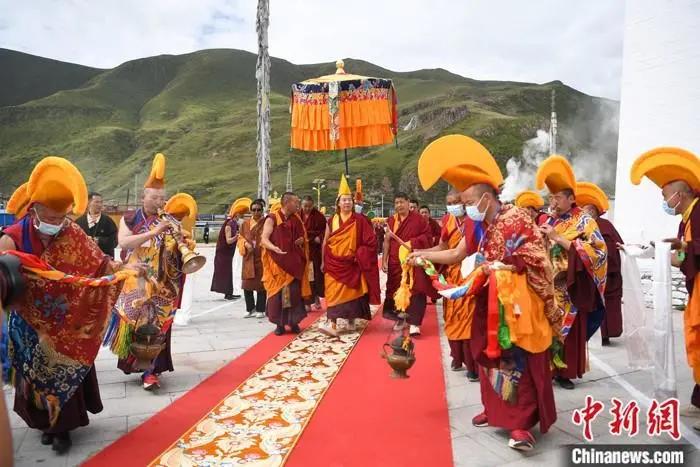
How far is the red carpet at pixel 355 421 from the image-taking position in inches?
127

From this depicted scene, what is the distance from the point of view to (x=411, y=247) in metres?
6.45

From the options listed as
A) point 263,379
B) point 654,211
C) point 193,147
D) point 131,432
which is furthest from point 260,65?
point 193,147

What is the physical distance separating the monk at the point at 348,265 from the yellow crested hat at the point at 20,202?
3.91m

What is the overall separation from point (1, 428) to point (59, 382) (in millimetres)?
2624

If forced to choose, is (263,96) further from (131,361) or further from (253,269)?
(131,361)

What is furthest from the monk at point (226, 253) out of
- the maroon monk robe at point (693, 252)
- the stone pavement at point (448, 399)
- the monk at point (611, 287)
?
the maroon monk robe at point (693, 252)

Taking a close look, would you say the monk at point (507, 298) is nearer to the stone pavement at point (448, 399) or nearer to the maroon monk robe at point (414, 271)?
the stone pavement at point (448, 399)

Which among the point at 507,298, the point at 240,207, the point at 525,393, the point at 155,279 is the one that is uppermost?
→ the point at 240,207

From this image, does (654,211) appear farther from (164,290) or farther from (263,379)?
(164,290)

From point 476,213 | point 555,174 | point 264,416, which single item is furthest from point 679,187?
point 264,416

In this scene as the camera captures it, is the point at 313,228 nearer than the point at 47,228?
No

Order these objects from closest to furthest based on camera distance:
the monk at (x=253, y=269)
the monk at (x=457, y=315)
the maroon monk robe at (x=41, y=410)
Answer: the maroon monk robe at (x=41, y=410) → the monk at (x=457, y=315) → the monk at (x=253, y=269)

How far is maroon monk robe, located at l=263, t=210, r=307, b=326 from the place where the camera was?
21.6ft
